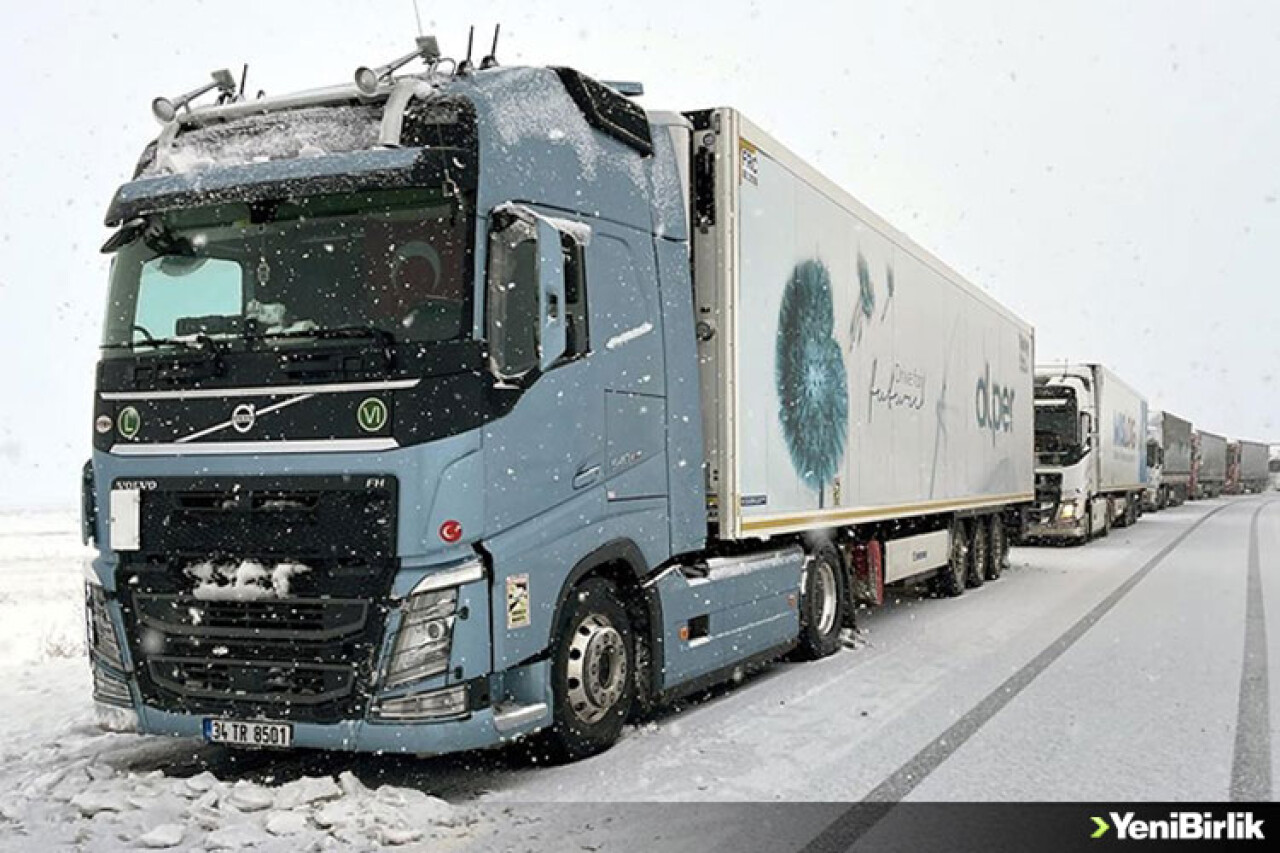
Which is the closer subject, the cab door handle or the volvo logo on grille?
the volvo logo on grille

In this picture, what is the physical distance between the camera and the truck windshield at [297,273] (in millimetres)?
5660

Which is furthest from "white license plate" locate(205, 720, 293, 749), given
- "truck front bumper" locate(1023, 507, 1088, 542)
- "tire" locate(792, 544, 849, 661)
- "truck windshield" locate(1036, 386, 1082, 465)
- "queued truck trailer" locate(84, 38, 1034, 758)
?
"truck windshield" locate(1036, 386, 1082, 465)

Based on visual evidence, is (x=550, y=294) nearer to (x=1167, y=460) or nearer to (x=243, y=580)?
(x=243, y=580)

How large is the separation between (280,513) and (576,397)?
5.15ft

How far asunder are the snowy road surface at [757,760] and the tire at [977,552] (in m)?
4.29

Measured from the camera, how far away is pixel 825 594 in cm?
1020

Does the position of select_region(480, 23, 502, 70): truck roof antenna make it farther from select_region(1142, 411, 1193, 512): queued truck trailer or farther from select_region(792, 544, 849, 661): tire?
select_region(1142, 411, 1193, 512): queued truck trailer

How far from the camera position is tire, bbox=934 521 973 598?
15070mm

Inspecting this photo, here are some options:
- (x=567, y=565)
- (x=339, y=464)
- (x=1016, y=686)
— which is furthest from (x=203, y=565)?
(x=1016, y=686)

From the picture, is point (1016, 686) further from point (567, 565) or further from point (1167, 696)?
point (567, 565)

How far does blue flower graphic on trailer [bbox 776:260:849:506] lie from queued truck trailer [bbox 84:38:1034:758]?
5.90ft

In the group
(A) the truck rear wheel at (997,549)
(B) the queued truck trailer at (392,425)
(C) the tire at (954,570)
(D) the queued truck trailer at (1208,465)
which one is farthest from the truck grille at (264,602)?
(D) the queued truck trailer at (1208,465)

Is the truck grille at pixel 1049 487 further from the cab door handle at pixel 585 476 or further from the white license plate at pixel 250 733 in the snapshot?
the white license plate at pixel 250 733

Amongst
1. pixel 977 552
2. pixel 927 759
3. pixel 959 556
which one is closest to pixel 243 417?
pixel 927 759
